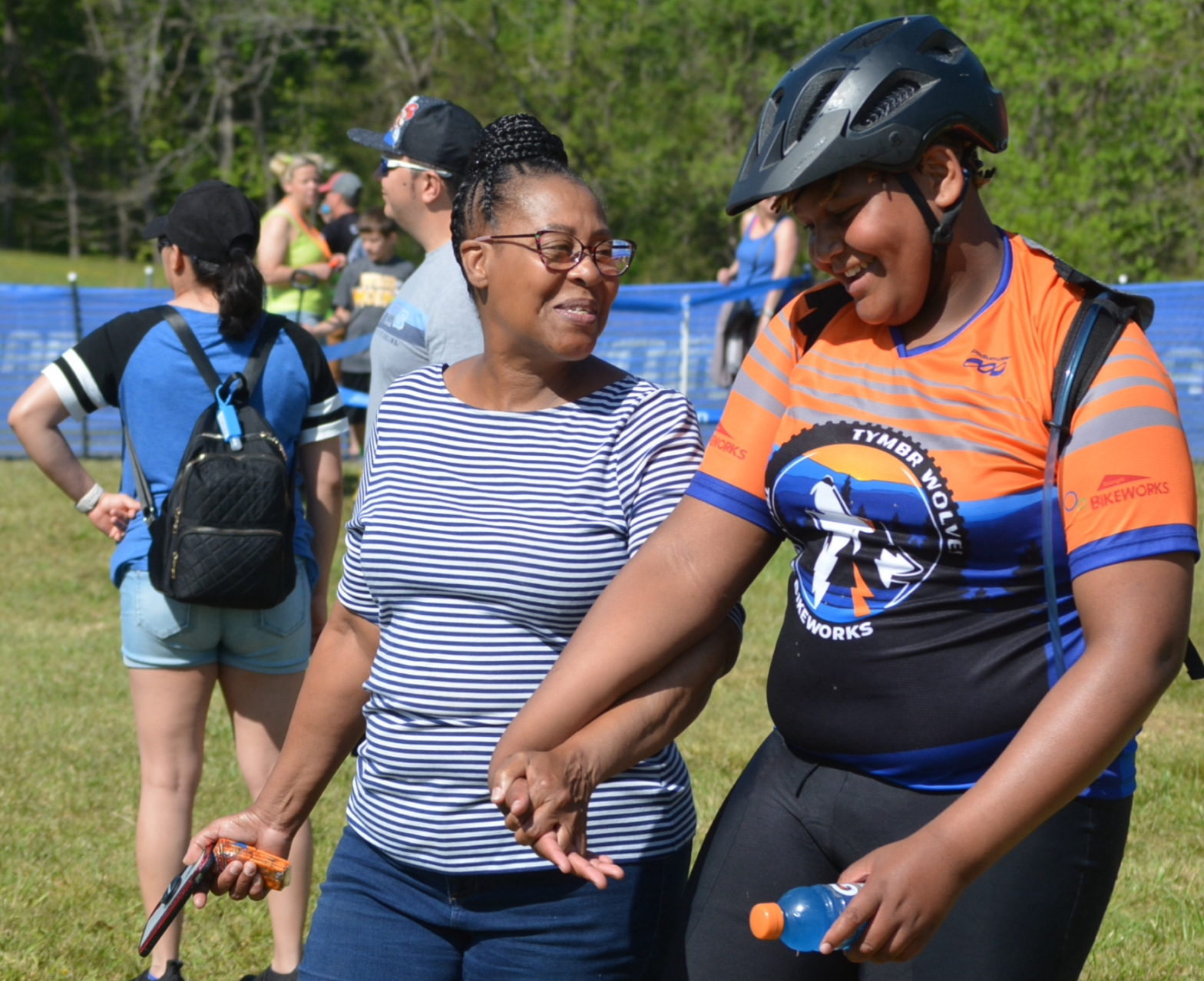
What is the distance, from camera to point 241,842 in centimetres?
272

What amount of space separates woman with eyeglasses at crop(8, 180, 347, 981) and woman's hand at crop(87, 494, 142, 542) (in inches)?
4.9

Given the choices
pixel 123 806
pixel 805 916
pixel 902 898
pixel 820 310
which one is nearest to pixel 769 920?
pixel 805 916

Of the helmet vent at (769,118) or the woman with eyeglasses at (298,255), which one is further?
the woman with eyeglasses at (298,255)

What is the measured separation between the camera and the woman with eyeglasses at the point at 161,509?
4078 mm

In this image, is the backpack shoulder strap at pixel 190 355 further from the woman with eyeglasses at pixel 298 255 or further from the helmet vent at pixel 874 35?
the woman with eyeglasses at pixel 298 255

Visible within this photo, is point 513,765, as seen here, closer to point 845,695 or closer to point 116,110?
point 845,695

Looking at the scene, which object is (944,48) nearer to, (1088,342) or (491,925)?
(1088,342)

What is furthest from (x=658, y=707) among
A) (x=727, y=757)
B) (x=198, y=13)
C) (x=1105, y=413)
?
(x=198, y=13)

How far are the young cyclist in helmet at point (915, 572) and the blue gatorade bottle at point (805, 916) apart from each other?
3 centimetres

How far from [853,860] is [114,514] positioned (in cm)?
284

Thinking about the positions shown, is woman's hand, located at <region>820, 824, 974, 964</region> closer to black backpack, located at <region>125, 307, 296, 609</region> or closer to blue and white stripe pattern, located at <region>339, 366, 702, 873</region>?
blue and white stripe pattern, located at <region>339, 366, 702, 873</region>

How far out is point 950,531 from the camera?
2000 mm

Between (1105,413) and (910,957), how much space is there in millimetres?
717

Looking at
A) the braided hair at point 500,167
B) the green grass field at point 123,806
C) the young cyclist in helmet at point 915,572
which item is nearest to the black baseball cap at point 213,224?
the braided hair at point 500,167
